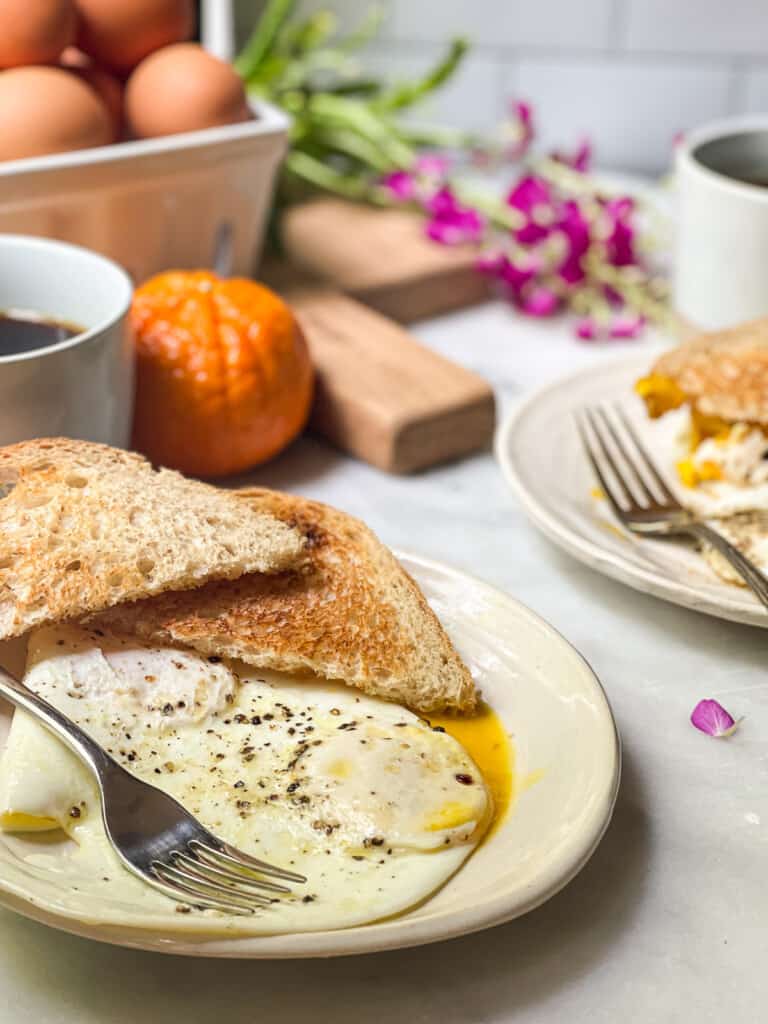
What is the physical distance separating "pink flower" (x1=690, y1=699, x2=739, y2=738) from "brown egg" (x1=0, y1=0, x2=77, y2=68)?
125 centimetres

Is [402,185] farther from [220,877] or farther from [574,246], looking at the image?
[220,877]

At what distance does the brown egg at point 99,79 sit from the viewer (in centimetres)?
179

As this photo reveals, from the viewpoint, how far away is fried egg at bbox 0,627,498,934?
2.93ft

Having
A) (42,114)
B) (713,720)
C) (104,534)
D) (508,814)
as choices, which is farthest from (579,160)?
(508,814)

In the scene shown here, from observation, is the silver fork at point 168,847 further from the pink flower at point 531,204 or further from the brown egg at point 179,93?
the pink flower at point 531,204

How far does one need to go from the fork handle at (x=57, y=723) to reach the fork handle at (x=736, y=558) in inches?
27.0

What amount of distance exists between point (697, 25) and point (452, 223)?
3.42 feet

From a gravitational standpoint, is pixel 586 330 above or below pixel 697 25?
below

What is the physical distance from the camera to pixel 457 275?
7.39 feet

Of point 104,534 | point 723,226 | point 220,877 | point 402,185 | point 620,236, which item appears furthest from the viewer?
point 402,185

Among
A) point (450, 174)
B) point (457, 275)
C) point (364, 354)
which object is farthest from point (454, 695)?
point (450, 174)

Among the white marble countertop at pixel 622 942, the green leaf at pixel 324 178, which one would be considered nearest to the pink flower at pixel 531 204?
the green leaf at pixel 324 178

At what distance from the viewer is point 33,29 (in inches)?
65.7

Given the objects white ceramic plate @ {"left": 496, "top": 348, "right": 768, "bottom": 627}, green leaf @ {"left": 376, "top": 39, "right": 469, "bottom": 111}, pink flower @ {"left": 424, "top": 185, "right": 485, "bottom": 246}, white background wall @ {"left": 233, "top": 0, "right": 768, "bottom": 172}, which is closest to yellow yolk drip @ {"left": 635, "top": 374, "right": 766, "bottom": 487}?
white ceramic plate @ {"left": 496, "top": 348, "right": 768, "bottom": 627}
